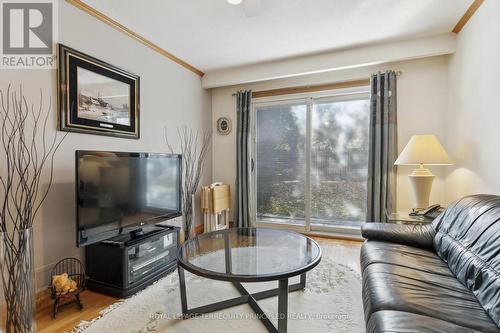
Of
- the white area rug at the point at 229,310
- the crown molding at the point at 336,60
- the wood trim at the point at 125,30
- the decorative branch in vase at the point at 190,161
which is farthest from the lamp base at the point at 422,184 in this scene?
the wood trim at the point at 125,30

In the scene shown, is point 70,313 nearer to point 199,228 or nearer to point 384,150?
point 199,228

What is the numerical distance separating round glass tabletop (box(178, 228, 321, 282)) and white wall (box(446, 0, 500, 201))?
1.60 m

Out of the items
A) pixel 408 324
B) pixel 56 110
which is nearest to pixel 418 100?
pixel 408 324

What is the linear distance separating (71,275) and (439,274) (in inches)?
101

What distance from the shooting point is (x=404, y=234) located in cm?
201

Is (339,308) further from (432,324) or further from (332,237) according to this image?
(332,237)

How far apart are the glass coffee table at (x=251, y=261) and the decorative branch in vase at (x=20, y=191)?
0.82 m

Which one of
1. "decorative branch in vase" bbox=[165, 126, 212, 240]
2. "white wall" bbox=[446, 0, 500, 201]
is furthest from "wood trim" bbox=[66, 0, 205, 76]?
"white wall" bbox=[446, 0, 500, 201]

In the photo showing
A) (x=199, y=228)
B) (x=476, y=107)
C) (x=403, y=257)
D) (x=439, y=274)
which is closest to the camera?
(x=439, y=274)

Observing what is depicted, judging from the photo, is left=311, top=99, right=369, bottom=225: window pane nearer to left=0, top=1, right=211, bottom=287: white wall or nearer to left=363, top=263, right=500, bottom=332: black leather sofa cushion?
left=0, top=1, right=211, bottom=287: white wall

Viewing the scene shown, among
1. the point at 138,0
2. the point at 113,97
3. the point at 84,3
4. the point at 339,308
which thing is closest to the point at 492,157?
the point at 339,308

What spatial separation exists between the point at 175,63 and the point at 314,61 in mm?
1791

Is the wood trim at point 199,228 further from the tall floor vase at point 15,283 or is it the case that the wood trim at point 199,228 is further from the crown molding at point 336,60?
the tall floor vase at point 15,283

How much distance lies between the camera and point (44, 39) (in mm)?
2037
